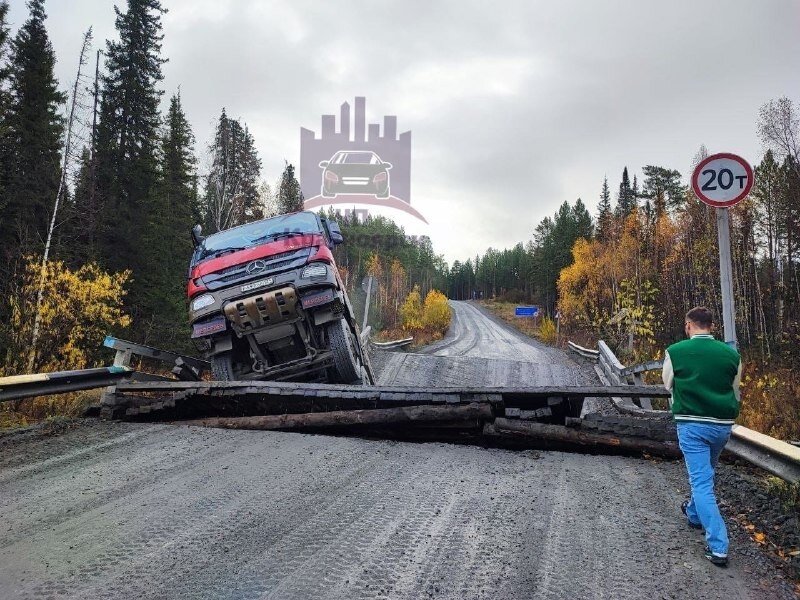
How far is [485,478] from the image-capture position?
13.3 feet

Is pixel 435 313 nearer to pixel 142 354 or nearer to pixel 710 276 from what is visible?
pixel 710 276

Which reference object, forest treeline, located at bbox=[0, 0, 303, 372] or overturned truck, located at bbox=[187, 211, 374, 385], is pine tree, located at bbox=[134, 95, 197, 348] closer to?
forest treeline, located at bbox=[0, 0, 303, 372]

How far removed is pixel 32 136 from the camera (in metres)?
22.9

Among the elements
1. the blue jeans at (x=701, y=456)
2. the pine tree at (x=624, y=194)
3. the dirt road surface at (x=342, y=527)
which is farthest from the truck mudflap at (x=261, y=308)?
the pine tree at (x=624, y=194)

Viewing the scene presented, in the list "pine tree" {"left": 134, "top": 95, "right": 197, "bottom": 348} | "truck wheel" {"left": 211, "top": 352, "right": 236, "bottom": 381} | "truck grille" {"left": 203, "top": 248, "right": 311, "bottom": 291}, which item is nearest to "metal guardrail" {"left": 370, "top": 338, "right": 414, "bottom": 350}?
"pine tree" {"left": 134, "top": 95, "right": 197, "bottom": 348}

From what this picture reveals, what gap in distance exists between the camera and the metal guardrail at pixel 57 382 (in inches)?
195

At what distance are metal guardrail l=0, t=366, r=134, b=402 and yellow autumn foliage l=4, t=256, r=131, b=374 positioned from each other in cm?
358

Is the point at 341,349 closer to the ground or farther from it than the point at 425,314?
closer to the ground

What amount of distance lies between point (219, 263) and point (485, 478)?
4976 millimetres

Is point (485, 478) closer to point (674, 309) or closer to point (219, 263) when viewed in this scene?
point (219, 263)

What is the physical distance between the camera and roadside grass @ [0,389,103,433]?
18.9 feet

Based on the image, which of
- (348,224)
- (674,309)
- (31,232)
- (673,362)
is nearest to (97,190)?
(31,232)

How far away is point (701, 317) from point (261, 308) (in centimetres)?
519

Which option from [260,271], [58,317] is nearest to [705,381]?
[260,271]
